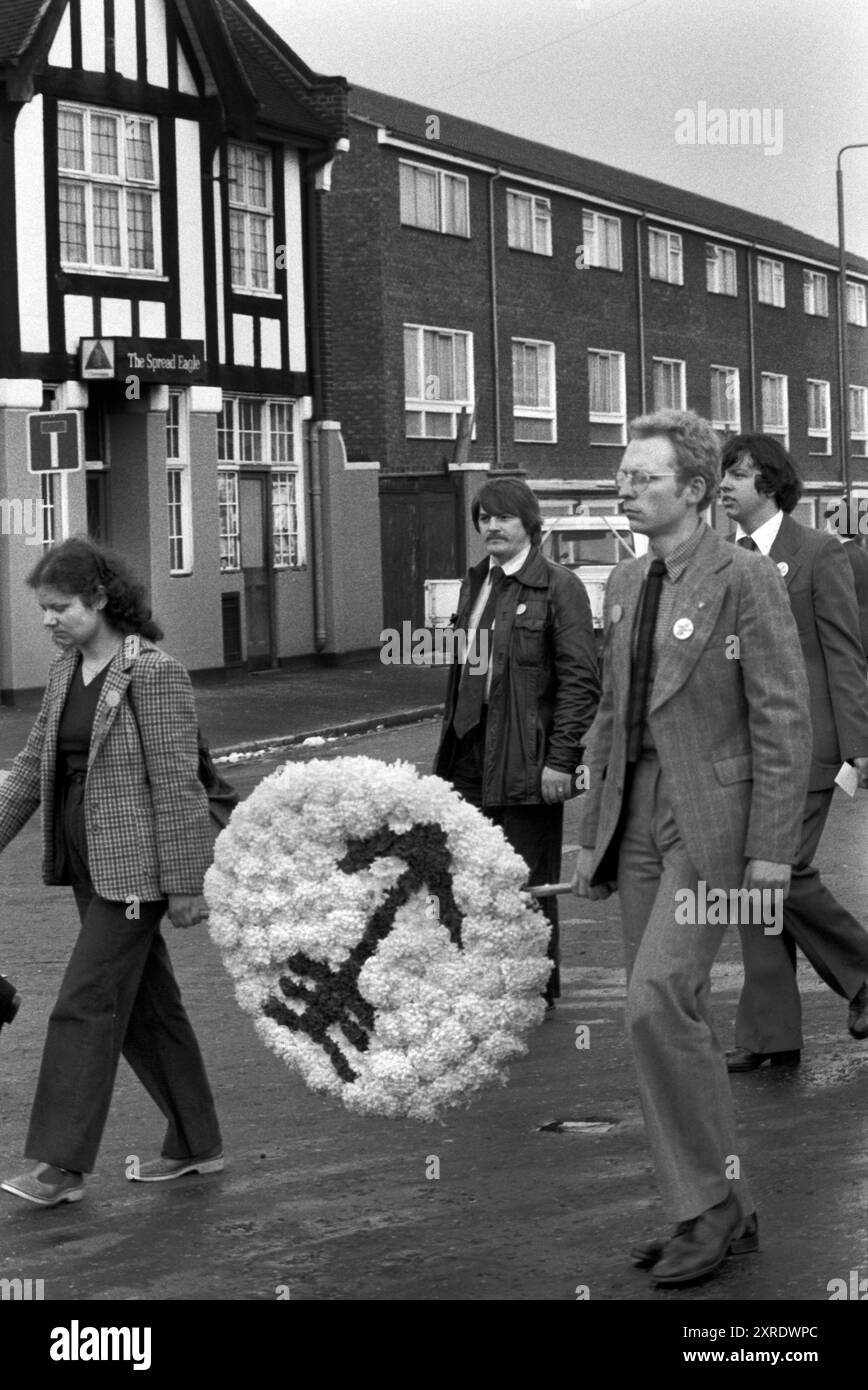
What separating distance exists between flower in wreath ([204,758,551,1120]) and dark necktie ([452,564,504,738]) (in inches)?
105

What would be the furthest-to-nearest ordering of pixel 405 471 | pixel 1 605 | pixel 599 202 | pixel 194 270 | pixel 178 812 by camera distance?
pixel 599 202
pixel 405 471
pixel 194 270
pixel 1 605
pixel 178 812

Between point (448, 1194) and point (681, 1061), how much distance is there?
3.57 ft

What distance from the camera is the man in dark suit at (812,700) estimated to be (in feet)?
25.0

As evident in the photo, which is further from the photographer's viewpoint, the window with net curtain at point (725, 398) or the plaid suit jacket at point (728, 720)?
the window with net curtain at point (725, 398)

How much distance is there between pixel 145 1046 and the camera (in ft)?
21.6

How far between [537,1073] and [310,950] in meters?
2.13

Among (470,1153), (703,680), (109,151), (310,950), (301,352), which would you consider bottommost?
(470,1153)

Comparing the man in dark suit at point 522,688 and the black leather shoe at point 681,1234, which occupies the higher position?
the man in dark suit at point 522,688

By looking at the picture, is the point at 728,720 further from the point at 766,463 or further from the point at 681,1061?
the point at 766,463

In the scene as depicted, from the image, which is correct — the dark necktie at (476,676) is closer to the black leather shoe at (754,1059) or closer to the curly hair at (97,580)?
the black leather shoe at (754,1059)

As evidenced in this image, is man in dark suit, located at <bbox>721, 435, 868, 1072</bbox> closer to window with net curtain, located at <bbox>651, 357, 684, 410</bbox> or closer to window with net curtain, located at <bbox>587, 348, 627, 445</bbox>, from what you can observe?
window with net curtain, located at <bbox>587, 348, 627, 445</bbox>

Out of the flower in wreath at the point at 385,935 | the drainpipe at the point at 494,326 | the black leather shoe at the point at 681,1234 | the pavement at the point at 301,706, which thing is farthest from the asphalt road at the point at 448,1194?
the drainpipe at the point at 494,326

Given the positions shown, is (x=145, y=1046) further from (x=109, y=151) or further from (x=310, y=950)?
(x=109, y=151)
